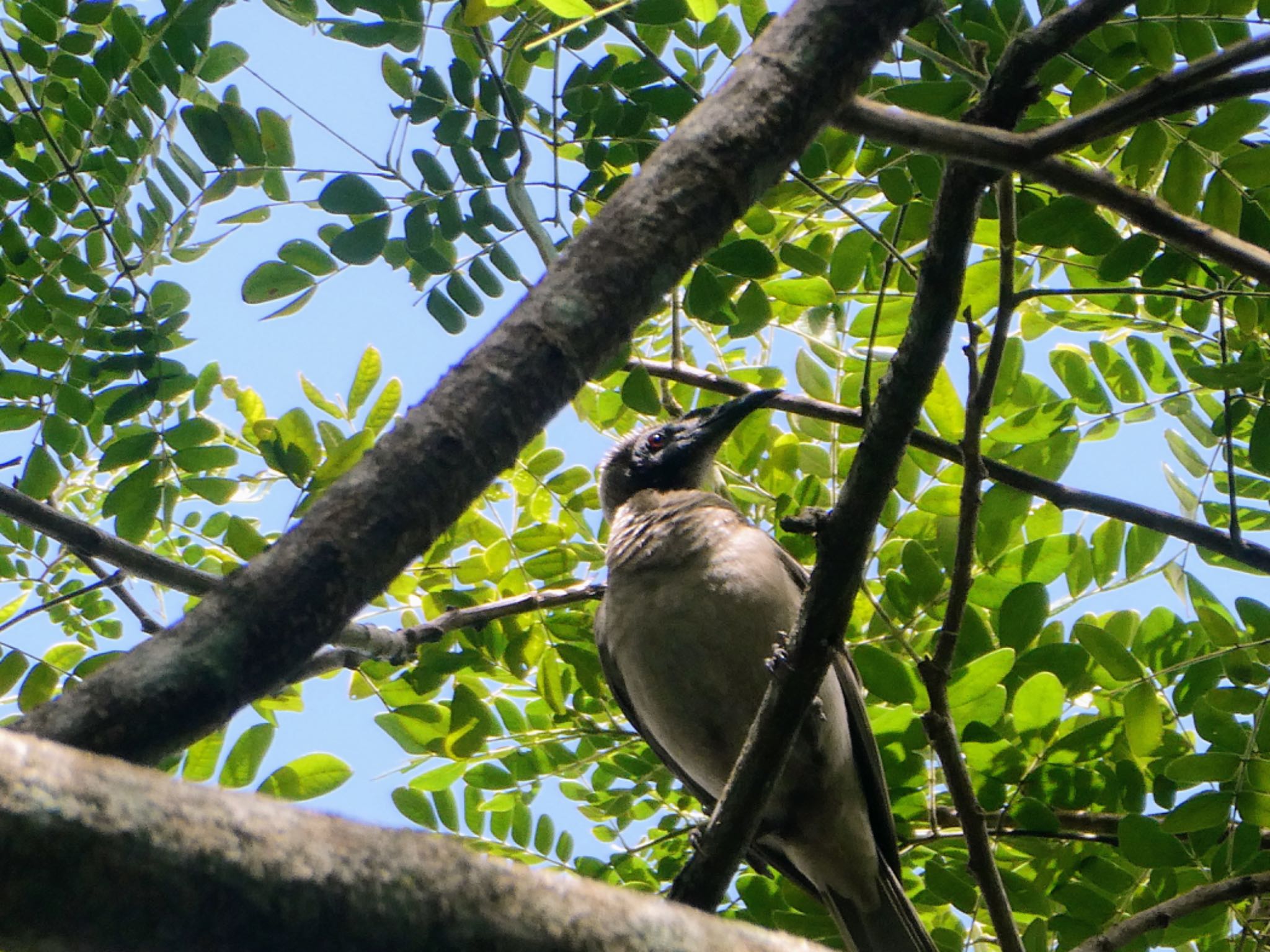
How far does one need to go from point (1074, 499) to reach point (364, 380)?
2.22 metres

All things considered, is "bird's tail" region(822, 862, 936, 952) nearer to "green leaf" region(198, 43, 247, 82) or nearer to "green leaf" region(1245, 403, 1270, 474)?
"green leaf" region(1245, 403, 1270, 474)

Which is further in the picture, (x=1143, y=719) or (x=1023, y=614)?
(x=1023, y=614)

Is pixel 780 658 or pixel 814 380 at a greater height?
pixel 814 380

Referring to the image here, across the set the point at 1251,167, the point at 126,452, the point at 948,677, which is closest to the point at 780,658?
the point at 948,677

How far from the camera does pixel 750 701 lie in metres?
3.85

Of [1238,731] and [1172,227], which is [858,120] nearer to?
[1172,227]

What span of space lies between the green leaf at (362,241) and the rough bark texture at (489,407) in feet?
5.00

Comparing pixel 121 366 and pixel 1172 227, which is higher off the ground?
pixel 1172 227

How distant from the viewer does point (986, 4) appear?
10.3ft

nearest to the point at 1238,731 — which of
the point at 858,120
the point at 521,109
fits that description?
the point at 858,120

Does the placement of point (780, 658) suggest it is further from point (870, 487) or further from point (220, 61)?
point (220, 61)

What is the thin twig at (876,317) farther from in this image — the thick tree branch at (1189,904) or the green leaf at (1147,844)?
the thick tree branch at (1189,904)

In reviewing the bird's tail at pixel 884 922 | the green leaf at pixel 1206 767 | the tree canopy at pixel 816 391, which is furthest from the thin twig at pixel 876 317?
the bird's tail at pixel 884 922

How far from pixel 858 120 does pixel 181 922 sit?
178 cm
